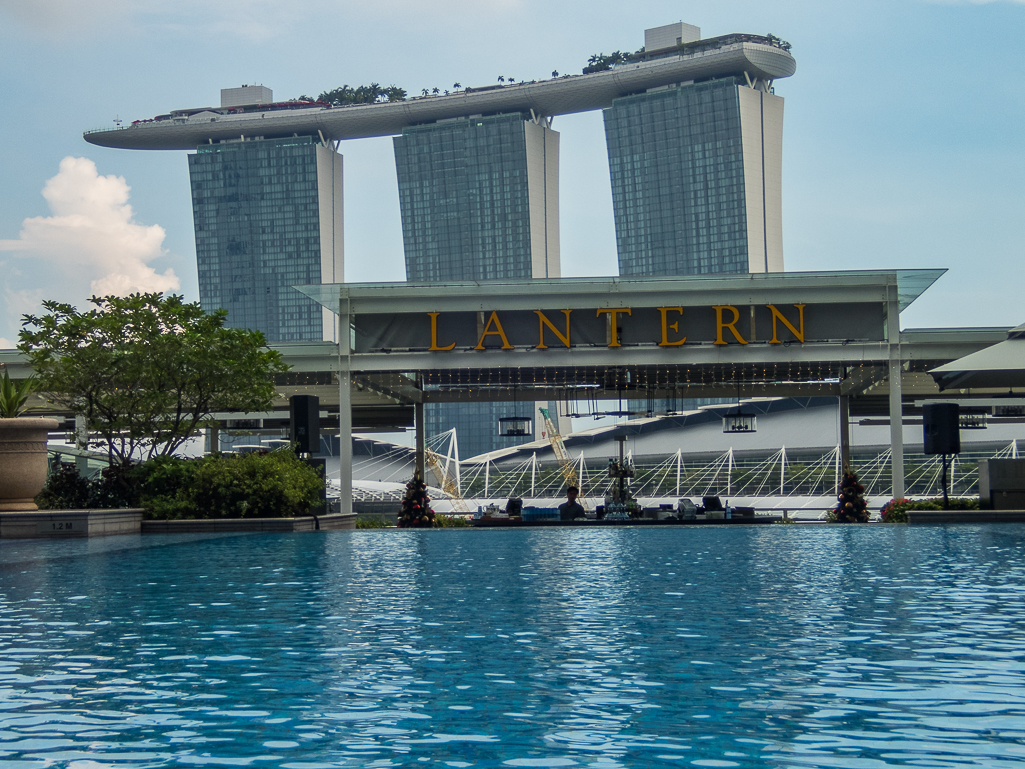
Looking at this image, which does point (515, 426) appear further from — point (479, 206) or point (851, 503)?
point (479, 206)

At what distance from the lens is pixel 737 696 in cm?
579

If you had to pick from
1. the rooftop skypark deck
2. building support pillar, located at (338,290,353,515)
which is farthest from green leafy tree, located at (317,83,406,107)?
building support pillar, located at (338,290,353,515)

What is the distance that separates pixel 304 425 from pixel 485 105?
15087cm

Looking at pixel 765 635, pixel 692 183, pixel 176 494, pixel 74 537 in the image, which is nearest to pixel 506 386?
pixel 176 494

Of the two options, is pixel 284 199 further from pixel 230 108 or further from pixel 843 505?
pixel 843 505

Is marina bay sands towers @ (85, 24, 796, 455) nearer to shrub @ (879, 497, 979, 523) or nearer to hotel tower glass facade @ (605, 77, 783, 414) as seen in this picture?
hotel tower glass facade @ (605, 77, 783, 414)

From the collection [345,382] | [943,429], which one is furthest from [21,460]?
[943,429]

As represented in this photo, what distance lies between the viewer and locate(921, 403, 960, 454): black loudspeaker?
2556cm

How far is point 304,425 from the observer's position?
2661cm

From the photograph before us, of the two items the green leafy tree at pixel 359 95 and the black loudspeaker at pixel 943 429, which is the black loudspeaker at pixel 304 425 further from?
the green leafy tree at pixel 359 95

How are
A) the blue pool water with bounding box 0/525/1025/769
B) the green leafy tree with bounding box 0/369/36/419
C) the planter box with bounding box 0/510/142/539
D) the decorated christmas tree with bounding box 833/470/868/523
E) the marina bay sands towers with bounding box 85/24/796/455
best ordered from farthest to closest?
the marina bay sands towers with bounding box 85/24/796/455 → the decorated christmas tree with bounding box 833/470/868/523 → the green leafy tree with bounding box 0/369/36/419 → the planter box with bounding box 0/510/142/539 → the blue pool water with bounding box 0/525/1025/769

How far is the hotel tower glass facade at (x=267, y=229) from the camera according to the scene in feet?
591

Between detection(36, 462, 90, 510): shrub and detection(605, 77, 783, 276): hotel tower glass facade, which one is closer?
detection(36, 462, 90, 510): shrub

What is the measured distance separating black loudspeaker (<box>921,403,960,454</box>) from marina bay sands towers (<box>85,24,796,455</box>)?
13688 cm
